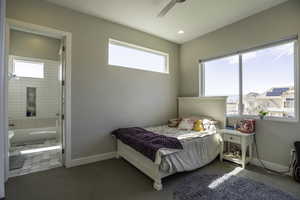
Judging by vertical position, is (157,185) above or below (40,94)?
below

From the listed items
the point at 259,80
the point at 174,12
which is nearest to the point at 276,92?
the point at 259,80

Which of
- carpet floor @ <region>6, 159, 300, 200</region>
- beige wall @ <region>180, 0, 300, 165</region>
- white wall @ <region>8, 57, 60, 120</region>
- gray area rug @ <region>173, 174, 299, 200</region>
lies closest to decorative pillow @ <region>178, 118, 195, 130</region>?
carpet floor @ <region>6, 159, 300, 200</region>

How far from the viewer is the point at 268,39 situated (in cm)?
259

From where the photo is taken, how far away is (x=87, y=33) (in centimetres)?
283

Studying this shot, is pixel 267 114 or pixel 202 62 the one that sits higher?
pixel 202 62

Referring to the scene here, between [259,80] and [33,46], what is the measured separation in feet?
19.1

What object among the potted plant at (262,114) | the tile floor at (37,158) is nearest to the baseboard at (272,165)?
the potted plant at (262,114)

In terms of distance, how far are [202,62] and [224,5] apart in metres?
1.41

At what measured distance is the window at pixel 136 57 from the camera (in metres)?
3.25

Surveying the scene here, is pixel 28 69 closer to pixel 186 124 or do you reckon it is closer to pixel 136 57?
pixel 136 57

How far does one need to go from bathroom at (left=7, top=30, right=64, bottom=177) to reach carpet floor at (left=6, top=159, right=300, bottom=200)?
141cm

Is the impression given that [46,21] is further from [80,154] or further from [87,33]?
[80,154]

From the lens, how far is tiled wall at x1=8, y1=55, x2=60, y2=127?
163 inches

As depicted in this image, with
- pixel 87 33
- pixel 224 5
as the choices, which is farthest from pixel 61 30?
pixel 224 5
